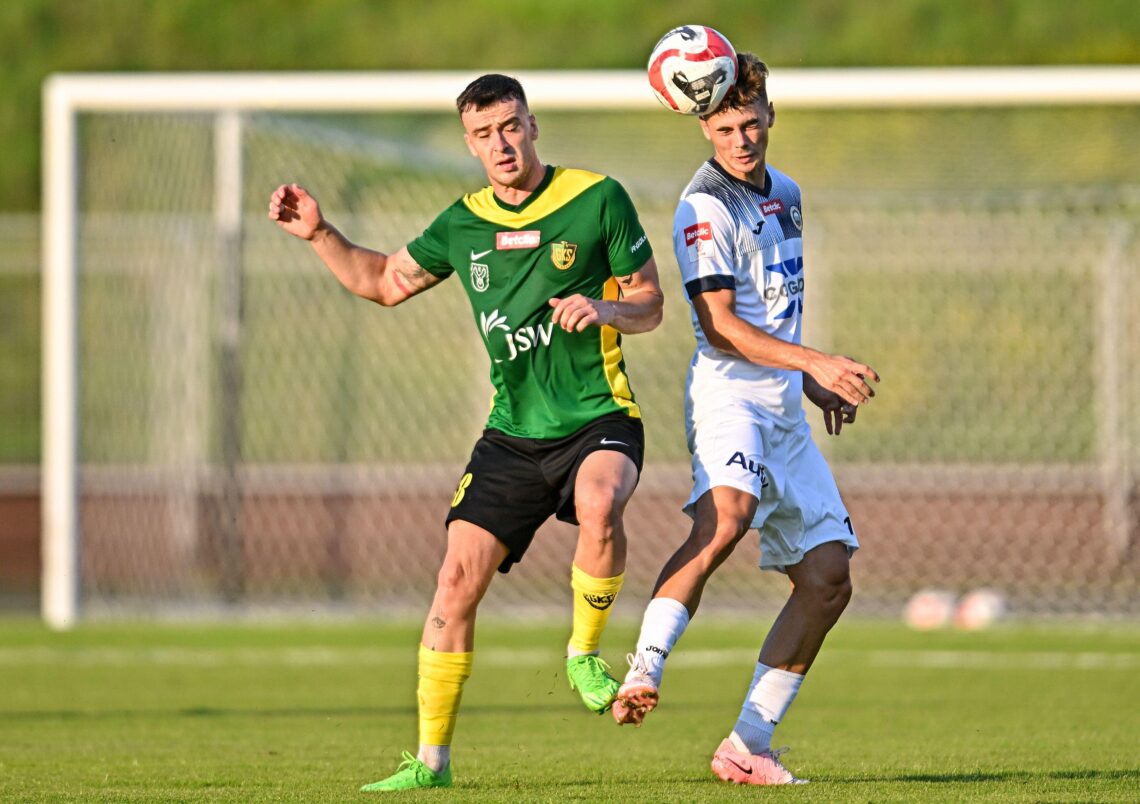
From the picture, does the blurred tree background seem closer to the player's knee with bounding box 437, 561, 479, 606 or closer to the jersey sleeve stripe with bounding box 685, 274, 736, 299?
the jersey sleeve stripe with bounding box 685, 274, 736, 299

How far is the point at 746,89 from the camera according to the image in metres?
6.89

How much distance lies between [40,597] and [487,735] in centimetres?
1187

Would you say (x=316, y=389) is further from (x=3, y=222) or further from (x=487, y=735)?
(x=487, y=735)

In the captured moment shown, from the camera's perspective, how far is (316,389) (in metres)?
21.3

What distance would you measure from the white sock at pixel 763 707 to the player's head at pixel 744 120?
5.73 ft

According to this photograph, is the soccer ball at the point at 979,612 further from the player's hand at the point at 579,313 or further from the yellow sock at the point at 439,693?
the player's hand at the point at 579,313

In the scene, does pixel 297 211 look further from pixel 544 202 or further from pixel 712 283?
pixel 712 283

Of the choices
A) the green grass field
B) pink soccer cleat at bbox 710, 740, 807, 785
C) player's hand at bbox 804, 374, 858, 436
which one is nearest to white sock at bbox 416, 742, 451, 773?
the green grass field

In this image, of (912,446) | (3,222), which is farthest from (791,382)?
(3,222)

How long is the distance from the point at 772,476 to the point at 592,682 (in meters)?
0.96

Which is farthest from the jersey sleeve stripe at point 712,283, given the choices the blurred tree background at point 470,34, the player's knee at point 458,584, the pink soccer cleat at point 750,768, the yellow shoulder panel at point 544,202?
the blurred tree background at point 470,34

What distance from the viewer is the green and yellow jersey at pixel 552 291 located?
6.84 meters

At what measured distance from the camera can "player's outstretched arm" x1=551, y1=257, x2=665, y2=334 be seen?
20.8ft

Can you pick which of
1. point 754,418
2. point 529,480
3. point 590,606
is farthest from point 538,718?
point 754,418
